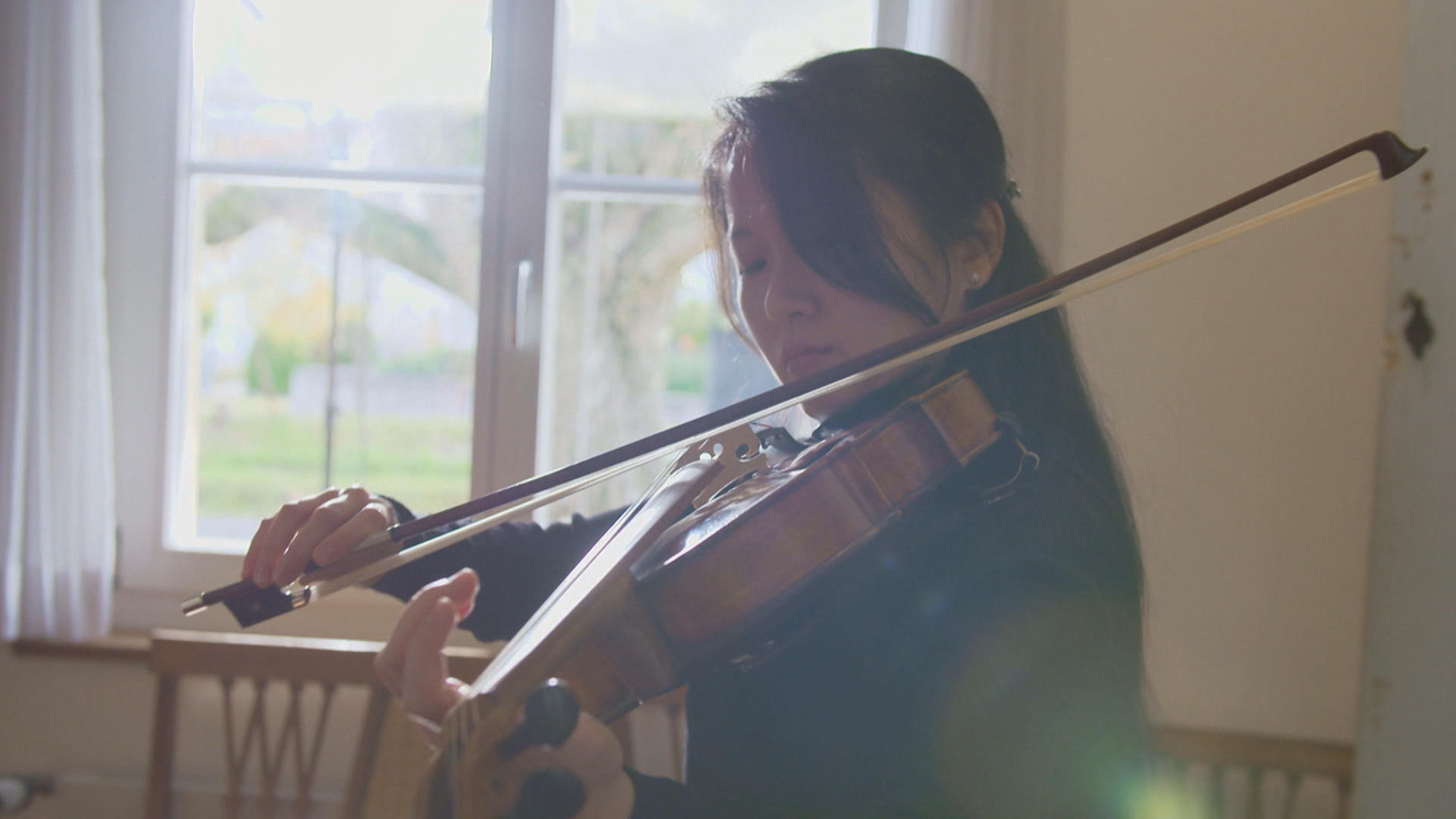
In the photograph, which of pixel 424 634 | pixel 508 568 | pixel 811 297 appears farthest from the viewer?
pixel 508 568

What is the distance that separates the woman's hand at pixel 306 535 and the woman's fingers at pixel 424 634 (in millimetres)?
155

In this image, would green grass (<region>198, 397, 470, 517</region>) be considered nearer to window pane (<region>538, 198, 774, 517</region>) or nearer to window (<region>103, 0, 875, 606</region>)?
window (<region>103, 0, 875, 606</region>)

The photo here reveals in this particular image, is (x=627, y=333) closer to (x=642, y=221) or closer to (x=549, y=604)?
(x=642, y=221)

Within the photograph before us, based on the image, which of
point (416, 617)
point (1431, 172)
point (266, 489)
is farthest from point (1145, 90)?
point (266, 489)

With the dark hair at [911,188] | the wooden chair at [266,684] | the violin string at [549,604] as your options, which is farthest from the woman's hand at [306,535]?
the wooden chair at [266,684]

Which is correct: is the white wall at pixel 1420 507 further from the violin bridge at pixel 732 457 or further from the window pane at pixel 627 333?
the window pane at pixel 627 333

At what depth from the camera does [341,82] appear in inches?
67.6

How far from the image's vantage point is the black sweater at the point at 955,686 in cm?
55

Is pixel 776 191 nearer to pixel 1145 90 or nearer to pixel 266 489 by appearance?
pixel 1145 90

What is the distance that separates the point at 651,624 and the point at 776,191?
0.38m

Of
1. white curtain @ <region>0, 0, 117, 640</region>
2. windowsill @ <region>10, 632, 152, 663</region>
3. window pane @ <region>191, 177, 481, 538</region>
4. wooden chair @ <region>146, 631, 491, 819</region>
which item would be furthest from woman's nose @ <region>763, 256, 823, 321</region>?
windowsill @ <region>10, 632, 152, 663</region>

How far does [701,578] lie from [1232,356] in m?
1.15

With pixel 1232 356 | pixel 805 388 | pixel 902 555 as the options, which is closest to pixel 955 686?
pixel 902 555

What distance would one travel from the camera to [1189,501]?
1456mm
